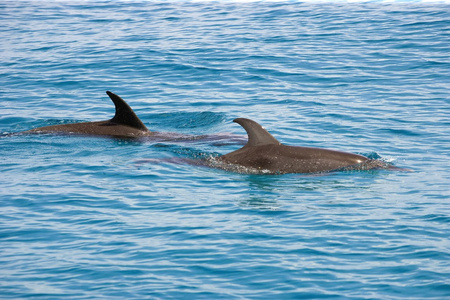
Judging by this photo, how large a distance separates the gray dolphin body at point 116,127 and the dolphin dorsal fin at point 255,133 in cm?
346

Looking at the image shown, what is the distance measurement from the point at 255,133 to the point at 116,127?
4.02 metres

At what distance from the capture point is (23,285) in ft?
25.1

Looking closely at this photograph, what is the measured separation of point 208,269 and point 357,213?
279 cm

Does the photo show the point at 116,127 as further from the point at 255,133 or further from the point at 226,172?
the point at 255,133

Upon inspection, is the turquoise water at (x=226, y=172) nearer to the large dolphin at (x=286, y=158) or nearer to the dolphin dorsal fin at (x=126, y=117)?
the large dolphin at (x=286, y=158)

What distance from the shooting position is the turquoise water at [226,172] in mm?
7863

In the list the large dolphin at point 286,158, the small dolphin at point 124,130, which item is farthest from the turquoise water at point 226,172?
the small dolphin at point 124,130

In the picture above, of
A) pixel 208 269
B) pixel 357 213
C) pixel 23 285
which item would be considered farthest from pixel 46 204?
pixel 357 213

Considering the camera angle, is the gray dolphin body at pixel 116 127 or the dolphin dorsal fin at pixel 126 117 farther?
the gray dolphin body at pixel 116 127

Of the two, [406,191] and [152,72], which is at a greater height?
A: [152,72]

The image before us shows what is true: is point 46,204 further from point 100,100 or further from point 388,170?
point 100,100

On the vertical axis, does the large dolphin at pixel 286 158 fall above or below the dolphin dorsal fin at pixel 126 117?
below

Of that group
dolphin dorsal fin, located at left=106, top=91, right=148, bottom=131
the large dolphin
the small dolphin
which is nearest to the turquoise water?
the large dolphin

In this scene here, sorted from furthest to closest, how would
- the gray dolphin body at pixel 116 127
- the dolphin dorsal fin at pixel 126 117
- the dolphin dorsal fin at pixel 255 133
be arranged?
the gray dolphin body at pixel 116 127
the dolphin dorsal fin at pixel 126 117
the dolphin dorsal fin at pixel 255 133
